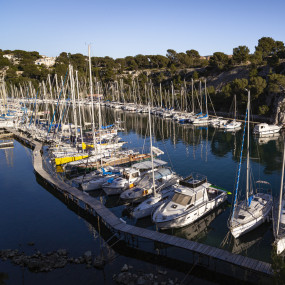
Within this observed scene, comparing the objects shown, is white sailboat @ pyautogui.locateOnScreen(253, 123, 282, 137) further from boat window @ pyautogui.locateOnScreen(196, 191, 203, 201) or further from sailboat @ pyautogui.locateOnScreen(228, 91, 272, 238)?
boat window @ pyautogui.locateOnScreen(196, 191, 203, 201)

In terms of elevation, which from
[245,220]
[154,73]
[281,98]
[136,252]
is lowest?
[136,252]

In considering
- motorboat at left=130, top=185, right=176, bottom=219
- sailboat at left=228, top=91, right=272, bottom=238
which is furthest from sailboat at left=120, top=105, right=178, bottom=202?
sailboat at left=228, top=91, right=272, bottom=238

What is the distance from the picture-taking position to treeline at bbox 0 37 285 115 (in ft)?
220

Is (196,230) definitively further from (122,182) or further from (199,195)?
(122,182)

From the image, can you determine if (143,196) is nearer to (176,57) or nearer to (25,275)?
(25,275)

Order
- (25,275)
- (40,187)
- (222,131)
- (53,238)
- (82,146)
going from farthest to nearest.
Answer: (222,131), (82,146), (40,187), (53,238), (25,275)

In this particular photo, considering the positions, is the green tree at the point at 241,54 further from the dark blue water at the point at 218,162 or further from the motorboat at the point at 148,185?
the motorboat at the point at 148,185

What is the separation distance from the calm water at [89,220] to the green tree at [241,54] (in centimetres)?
5560

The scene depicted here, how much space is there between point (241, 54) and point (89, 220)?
87.5 m

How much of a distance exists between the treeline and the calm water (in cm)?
2412

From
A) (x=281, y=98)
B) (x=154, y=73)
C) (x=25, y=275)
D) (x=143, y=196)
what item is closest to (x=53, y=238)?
(x=25, y=275)

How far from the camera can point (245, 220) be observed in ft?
63.6

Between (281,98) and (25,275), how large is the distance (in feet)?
193

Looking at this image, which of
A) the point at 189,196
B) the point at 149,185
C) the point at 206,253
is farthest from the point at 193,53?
the point at 206,253
